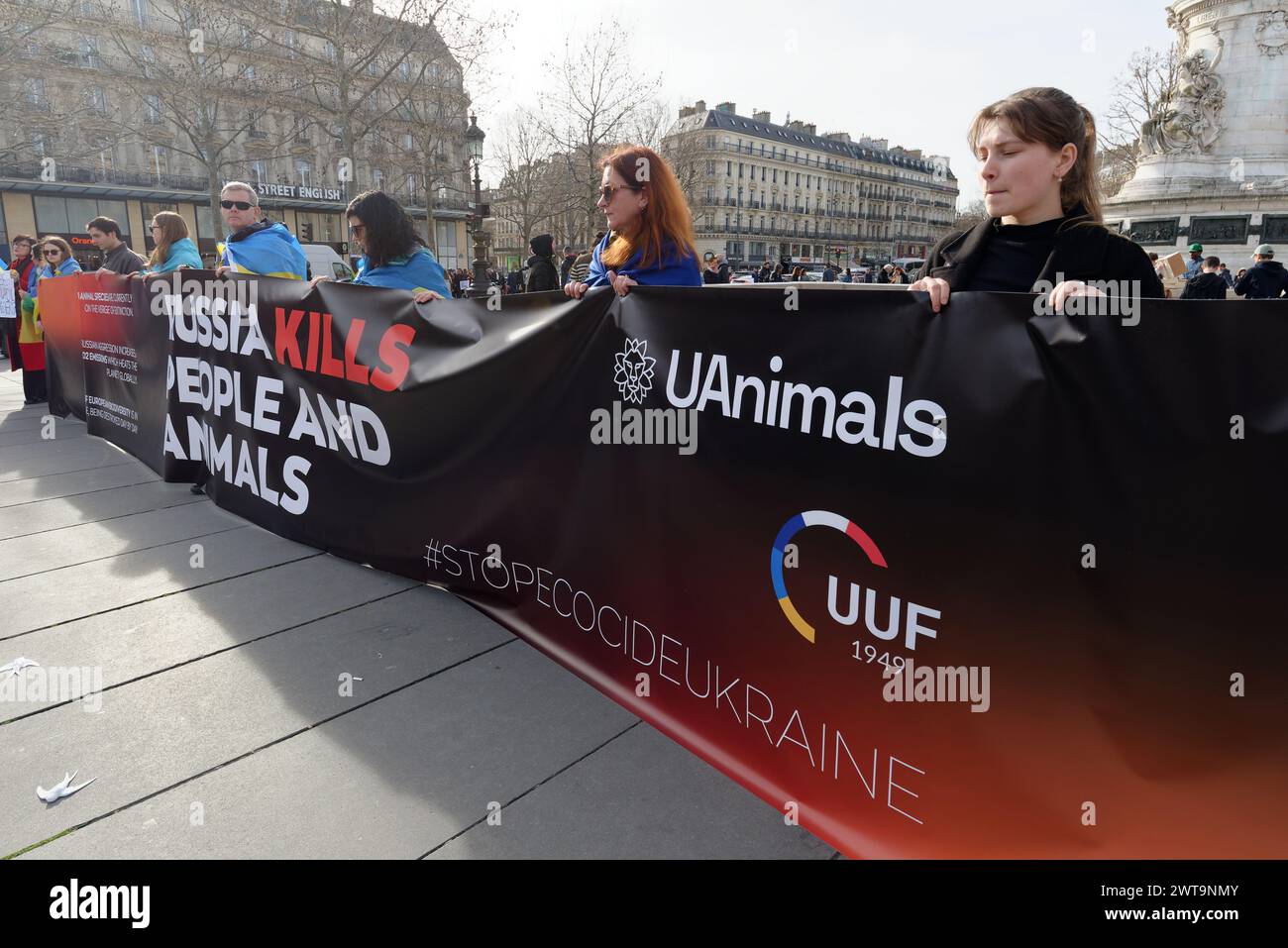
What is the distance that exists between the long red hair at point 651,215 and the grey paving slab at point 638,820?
6.99 feet

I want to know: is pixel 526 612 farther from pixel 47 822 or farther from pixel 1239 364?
pixel 1239 364

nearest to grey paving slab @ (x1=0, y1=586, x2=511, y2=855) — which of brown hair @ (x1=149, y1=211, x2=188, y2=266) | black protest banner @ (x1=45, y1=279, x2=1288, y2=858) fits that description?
black protest banner @ (x1=45, y1=279, x2=1288, y2=858)

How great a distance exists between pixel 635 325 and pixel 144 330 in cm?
509

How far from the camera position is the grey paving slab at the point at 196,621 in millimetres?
3232

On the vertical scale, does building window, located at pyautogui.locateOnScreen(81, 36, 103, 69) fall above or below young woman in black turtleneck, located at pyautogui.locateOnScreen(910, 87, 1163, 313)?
above

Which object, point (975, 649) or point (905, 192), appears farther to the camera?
point (905, 192)

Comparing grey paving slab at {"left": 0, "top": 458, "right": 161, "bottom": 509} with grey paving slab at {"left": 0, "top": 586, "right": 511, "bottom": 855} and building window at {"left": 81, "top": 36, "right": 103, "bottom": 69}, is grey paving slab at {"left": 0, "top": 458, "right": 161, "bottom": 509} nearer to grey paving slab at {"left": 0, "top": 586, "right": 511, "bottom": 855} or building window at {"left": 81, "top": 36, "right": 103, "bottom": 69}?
grey paving slab at {"left": 0, "top": 586, "right": 511, "bottom": 855}

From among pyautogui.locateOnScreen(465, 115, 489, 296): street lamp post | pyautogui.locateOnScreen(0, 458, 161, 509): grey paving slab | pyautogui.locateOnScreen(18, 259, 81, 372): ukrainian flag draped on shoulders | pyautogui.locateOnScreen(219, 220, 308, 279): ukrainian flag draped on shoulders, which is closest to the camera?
pyautogui.locateOnScreen(219, 220, 308, 279): ukrainian flag draped on shoulders

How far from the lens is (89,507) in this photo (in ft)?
17.6

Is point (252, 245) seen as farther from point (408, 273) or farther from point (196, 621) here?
point (196, 621)

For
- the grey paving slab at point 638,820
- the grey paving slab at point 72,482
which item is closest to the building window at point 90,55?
the grey paving slab at point 72,482

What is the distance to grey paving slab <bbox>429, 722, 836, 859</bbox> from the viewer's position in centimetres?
217
